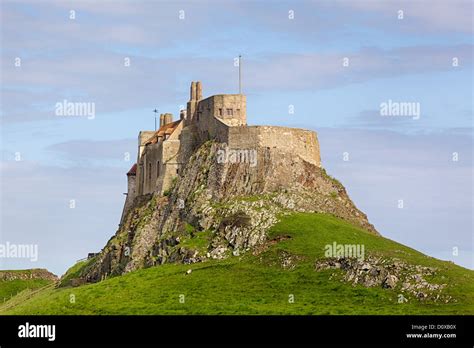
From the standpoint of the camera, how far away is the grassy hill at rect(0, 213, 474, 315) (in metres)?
148

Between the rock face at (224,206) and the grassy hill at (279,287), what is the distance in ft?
9.63

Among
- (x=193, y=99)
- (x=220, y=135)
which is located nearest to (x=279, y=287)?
(x=220, y=135)

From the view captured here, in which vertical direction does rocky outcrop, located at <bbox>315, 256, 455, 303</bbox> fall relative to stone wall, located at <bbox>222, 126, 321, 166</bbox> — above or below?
below

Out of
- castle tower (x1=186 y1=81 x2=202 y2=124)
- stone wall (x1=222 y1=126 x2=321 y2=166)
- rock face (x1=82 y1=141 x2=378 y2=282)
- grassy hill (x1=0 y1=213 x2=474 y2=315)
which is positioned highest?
castle tower (x1=186 y1=81 x2=202 y2=124)

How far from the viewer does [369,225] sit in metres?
187

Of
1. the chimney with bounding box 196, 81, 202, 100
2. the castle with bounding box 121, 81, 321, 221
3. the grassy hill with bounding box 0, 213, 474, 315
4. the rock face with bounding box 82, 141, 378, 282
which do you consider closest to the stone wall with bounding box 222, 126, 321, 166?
the castle with bounding box 121, 81, 321, 221

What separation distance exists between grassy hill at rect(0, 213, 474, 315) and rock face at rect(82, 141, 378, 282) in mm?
2936

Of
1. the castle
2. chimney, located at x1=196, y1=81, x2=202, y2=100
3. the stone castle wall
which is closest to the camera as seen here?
the stone castle wall

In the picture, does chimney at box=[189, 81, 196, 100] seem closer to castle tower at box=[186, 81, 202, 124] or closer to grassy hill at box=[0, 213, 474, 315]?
castle tower at box=[186, 81, 202, 124]

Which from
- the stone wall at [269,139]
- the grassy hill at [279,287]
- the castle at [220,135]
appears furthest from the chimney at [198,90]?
the grassy hill at [279,287]

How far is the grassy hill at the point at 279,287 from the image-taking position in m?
148

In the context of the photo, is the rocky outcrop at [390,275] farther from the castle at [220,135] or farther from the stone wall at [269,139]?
the castle at [220,135]

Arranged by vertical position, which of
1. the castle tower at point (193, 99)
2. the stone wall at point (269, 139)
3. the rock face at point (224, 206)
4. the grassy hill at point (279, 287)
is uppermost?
the castle tower at point (193, 99)

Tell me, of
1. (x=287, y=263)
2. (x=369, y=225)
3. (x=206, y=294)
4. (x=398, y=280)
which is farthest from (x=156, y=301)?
(x=369, y=225)
